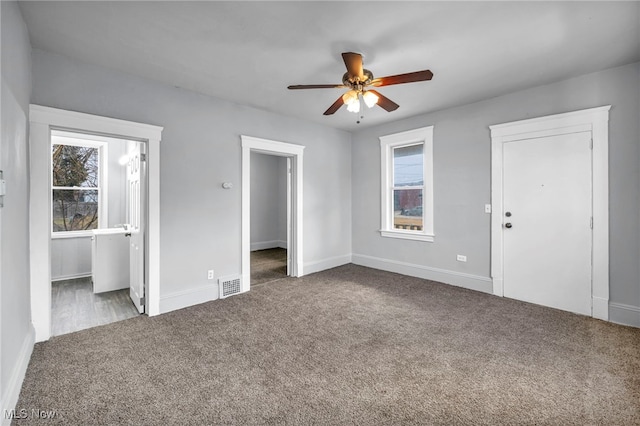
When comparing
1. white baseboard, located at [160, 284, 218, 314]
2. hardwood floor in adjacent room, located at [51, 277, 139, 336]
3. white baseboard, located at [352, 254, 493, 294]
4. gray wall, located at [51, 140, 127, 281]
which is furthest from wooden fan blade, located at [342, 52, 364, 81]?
gray wall, located at [51, 140, 127, 281]

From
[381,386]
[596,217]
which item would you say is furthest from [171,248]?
[596,217]

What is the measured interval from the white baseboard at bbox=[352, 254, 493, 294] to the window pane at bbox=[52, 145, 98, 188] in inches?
195

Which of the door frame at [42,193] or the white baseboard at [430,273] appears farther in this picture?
the white baseboard at [430,273]

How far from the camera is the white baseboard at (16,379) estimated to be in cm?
162

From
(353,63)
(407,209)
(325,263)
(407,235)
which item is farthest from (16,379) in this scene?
(407,209)

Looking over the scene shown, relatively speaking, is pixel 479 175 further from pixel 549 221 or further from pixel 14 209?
pixel 14 209

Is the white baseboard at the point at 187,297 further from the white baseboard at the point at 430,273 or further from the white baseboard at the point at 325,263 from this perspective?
the white baseboard at the point at 430,273

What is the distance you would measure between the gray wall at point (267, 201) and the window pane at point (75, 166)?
3.31 metres

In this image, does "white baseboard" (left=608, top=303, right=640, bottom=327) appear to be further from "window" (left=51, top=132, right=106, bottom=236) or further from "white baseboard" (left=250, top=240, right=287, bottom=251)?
"window" (left=51, top=132, right=106, bottom=236)

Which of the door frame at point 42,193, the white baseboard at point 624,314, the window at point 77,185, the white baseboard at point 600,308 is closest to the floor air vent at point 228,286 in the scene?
the door frame at point 42,193

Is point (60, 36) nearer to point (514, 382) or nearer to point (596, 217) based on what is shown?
point (514, 382)

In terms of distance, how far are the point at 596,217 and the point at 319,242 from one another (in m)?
3.62

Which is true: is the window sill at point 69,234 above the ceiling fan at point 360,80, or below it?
below

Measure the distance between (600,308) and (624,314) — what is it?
18 cm
